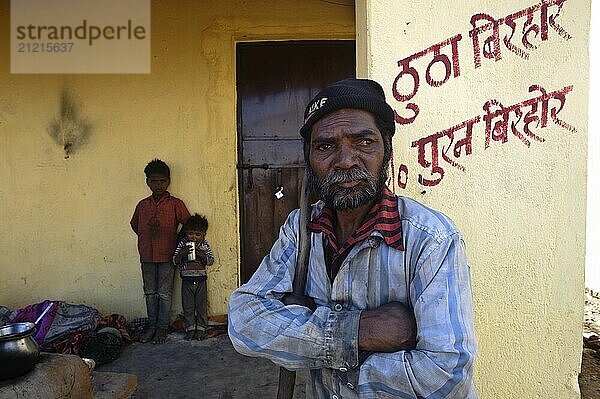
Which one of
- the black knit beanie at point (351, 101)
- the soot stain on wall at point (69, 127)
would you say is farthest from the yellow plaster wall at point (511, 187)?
the soot stain on wall at point (69, 127)

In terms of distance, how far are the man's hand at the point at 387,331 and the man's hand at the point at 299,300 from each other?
213 millimetres

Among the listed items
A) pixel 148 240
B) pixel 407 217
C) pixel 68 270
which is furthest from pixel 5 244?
pixel 407 217

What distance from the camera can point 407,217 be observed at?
1438 mm

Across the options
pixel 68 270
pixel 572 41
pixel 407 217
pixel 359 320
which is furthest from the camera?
pixel 68 270

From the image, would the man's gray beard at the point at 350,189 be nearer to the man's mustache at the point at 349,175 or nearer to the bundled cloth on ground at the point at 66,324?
the man's mustache at the point at 349,175

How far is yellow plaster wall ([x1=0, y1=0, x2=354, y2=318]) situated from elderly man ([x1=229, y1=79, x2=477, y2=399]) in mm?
3112

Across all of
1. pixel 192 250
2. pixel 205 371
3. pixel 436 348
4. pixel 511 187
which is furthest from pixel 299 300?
pixel 192 250

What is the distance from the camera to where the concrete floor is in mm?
3414

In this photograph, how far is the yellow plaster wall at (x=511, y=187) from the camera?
2064mm

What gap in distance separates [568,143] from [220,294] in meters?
3.39

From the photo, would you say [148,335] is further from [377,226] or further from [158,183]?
[377,226]

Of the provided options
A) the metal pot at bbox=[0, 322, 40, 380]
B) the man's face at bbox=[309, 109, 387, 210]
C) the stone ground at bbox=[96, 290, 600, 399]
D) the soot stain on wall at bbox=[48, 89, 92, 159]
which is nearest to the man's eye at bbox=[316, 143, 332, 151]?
the man's face at bbox=[309, 109, 387, 210]

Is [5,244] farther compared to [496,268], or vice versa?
[5,244]

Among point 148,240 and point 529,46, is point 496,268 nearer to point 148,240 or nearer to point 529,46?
point 529,46
